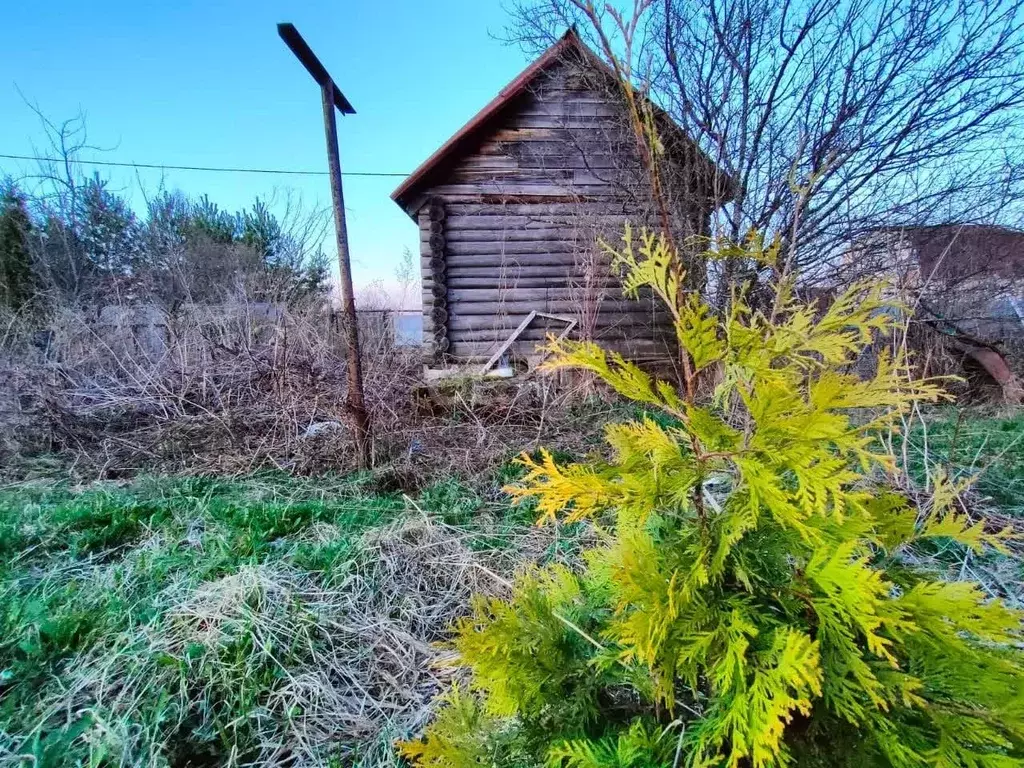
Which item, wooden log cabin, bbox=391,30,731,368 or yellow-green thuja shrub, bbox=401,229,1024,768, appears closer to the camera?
yellow-green thuja shrub, bbox=401,229,1024,768

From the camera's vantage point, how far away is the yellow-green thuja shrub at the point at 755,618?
2.16 ft

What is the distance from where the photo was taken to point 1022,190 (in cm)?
612

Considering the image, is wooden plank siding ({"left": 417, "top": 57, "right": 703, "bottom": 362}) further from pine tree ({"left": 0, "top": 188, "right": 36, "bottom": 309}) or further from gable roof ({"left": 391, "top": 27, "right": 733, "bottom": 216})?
pine tree ({"left": 0, "top": 188, "right": 36, "bottom": 309})

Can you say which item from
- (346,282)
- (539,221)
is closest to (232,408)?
(346,282)

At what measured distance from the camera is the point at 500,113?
750cm

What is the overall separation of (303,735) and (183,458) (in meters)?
3.57

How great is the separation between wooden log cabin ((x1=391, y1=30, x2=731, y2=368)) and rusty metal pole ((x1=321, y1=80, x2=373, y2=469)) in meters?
3.70

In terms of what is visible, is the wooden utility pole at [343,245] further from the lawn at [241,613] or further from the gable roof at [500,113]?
the gable roof at [500,113]

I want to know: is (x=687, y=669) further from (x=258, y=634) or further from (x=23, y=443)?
(x=23, y=443)

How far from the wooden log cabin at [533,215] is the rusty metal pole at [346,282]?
3.70 metres

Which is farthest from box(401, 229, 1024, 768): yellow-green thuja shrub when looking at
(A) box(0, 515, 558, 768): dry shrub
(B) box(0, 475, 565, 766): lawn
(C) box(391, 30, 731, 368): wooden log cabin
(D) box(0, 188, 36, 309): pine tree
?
(D) box(0, 188, 36, 309): pine tree

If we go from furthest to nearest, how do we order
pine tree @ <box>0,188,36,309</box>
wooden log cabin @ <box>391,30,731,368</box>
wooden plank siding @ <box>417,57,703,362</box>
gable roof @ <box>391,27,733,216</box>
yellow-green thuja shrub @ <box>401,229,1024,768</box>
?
pine tree @ <box>0,188,36,309</box>
wooden plank siding @ <box>417,57,703,362</box>
wooden log cabin @ <box>391,30,731,368</box>
gable roof @ <box>391,27,733,216</box>
yellow-green thuja shrub @ <box>401,229,1024,768</box>

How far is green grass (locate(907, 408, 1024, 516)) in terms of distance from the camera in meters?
2.88

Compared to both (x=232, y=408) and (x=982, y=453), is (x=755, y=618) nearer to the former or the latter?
(x=982, y=453)
